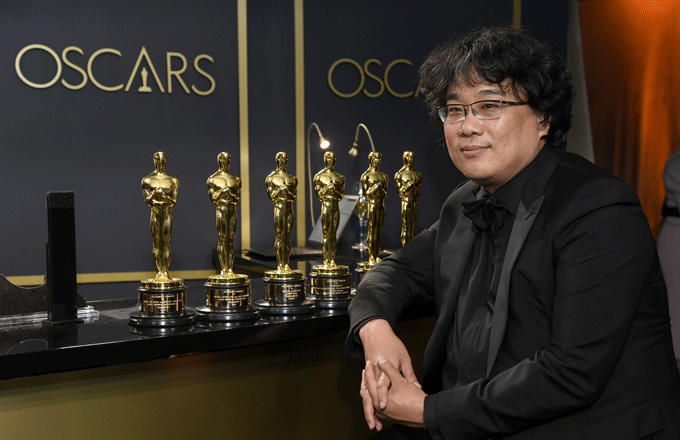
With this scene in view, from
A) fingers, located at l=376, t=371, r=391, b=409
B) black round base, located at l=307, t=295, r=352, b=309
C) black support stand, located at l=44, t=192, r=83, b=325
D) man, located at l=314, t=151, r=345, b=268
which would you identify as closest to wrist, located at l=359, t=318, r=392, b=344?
fingers, located at l=376, t=371, r=391, b=409

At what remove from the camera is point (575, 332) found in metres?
1.36

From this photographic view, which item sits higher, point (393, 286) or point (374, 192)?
point (374, 192)

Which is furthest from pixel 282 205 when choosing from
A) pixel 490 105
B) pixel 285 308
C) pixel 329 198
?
pixel 490 105

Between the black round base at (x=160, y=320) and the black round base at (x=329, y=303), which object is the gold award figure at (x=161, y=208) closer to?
the black round base at (x=160, y=320)

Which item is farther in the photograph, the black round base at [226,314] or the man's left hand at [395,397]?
the black round base at [226,314]

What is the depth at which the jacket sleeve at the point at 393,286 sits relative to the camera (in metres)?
1.73

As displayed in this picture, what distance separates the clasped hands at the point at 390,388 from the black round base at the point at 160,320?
1.40 ft

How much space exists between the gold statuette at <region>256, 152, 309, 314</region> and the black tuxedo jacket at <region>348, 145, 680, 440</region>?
1.67 feet

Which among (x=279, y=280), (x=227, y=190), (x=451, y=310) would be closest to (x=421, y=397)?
(x=451, y=310)

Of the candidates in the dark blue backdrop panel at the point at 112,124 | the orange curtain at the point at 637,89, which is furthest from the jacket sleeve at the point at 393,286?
the orange curtain at the point at 637,89

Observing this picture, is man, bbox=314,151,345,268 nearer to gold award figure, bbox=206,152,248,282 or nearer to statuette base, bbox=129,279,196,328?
gold award figure, bbox=206,152,248,282

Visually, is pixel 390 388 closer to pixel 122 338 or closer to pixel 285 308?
pixel 285 308

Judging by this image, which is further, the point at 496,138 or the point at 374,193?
the point at 374,193

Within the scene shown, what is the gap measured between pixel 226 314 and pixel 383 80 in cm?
347
